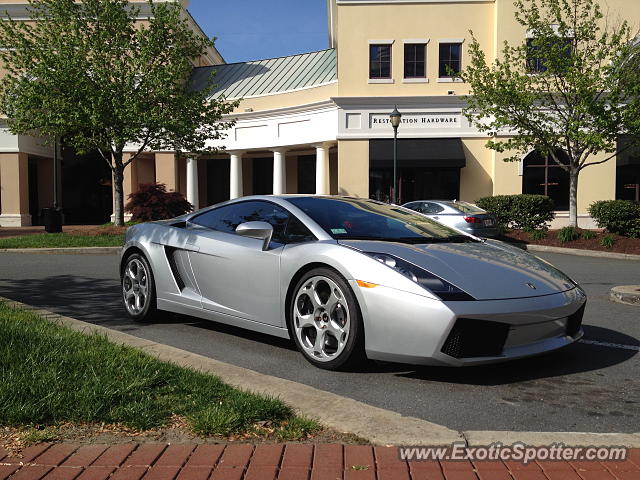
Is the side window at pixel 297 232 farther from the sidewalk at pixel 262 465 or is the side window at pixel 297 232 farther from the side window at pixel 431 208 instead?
the side window at pixel 431 208

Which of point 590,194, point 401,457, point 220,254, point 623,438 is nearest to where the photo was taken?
point 401,457

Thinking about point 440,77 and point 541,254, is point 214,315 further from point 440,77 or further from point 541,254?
point 440,77

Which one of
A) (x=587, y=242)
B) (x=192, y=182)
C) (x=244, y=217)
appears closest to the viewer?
(x=244, y=217)

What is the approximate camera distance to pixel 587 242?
16.0m

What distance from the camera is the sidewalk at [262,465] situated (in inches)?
102

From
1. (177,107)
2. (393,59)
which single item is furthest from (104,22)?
(393,59)

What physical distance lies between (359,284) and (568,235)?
13.8 meters

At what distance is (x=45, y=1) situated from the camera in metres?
18.9

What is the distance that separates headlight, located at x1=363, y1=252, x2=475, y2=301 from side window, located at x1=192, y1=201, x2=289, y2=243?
1.10 m

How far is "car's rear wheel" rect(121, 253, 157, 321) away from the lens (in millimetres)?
5922

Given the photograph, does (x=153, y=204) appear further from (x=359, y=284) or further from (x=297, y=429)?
(x=297, y=429)

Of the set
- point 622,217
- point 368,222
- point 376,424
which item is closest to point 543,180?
point 622,217

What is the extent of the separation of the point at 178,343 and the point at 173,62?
51.5ft

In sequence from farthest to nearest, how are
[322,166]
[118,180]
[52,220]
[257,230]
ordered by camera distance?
[322,166] → [52,220] → [118,180] → [257,230]
